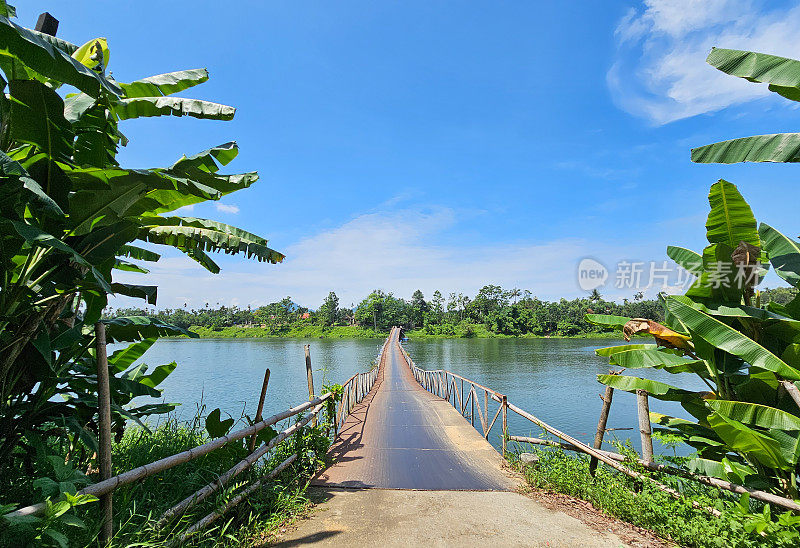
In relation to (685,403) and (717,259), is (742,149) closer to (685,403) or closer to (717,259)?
(717,259)

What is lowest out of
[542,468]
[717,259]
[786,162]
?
[542,468]

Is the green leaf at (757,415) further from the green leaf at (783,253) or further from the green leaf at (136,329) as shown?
the green leaf at (136,329)

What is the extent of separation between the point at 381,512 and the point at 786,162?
4.59 m

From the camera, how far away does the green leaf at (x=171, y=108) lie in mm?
2908

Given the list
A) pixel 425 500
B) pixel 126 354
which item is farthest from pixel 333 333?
pixel 126 354

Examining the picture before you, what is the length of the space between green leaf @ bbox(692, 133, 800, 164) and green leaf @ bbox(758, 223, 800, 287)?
85cm

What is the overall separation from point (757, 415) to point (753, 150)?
2198mm

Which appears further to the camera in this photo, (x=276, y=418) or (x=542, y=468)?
(x=542, y=468)

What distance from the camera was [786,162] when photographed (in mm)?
3207

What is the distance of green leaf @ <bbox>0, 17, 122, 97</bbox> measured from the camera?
175 centimetres

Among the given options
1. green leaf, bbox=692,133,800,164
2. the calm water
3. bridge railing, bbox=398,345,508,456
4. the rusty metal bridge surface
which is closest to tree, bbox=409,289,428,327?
the calm water

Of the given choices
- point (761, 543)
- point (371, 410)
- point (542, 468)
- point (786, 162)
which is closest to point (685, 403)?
point (761, 543)

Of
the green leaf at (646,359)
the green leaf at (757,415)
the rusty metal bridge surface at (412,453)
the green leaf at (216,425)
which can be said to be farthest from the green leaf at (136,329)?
the green leaf at (757,415)

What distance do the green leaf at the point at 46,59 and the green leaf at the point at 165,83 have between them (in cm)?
115
